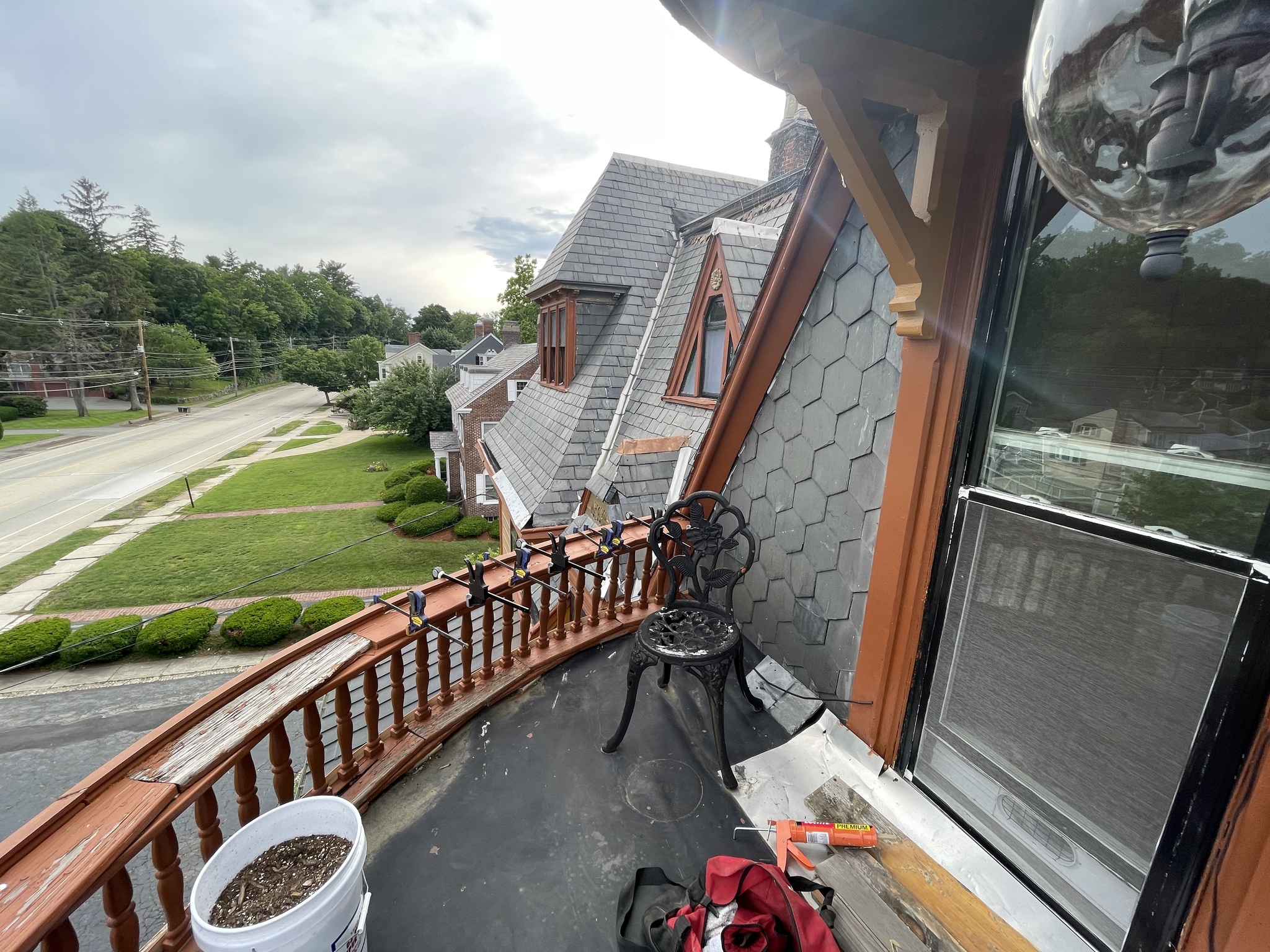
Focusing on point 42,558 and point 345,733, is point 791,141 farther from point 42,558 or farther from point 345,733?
point 42,558

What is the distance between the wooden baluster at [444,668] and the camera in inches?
97.8

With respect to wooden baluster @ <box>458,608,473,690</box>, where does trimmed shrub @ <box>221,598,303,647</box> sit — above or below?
below

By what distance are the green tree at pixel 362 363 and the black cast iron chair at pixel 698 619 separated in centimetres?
4865

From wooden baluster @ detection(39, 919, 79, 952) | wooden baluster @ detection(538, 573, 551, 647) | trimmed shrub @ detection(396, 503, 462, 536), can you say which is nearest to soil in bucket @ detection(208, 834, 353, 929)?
wooden baluster @ detection(39, 919, 79, 952)

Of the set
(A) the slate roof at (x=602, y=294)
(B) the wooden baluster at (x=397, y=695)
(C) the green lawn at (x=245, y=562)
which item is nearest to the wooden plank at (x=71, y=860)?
(B) the wooden baluster at (x=397, y=695)

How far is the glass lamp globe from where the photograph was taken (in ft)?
1.85

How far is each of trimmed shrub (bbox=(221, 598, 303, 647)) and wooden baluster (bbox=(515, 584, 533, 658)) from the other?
1118cm

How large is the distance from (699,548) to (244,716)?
7.21 ft

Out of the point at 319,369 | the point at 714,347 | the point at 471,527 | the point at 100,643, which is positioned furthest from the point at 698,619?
the point at 319,369

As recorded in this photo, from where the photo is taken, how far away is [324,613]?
37.2ft

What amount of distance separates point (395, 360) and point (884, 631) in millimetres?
48107

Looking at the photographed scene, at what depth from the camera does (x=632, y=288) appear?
8.59 metres

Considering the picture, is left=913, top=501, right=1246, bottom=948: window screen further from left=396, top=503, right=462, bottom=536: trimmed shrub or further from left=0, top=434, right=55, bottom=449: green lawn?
left=0, top=434, right=55, bottom=449: green lawn

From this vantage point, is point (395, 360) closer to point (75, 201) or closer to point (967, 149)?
point (75, 201)
